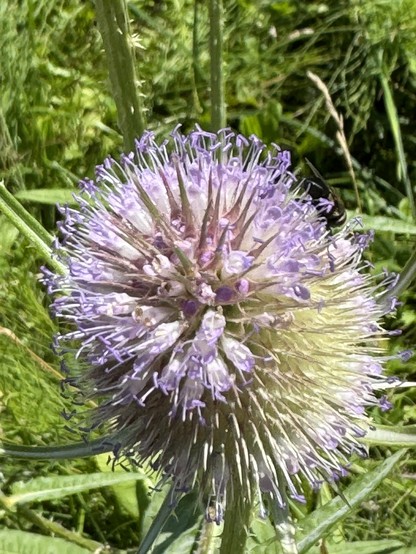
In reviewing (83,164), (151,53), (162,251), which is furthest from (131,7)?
(162,251)

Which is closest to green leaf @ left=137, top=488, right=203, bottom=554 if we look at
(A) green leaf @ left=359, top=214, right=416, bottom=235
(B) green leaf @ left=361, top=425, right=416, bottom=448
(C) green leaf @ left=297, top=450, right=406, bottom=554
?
(C) green leaf @ left=297, top=450, right=406, bottom=554

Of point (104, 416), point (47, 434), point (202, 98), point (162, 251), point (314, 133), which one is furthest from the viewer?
point (202, 98)

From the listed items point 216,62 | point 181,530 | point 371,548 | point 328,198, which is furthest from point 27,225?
point 371,548

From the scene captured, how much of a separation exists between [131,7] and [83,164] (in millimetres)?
606

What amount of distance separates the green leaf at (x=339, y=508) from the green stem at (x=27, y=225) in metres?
0.70

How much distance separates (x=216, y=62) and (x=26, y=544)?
3.58 feet

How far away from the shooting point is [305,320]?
52.3 inches

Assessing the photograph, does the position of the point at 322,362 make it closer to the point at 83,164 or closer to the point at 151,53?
the point at 83,164

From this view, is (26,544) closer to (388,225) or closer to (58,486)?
(58,486)

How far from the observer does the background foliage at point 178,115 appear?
7.50 ft

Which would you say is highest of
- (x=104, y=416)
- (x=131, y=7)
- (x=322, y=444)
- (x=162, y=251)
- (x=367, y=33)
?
(x=131, y=7)

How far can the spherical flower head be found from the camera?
1.26 meters

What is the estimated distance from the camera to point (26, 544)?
64.6 inches

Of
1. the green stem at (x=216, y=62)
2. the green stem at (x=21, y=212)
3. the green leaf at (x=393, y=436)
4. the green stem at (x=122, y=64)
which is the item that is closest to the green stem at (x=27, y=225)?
the green stem at (x=21, y=212)
